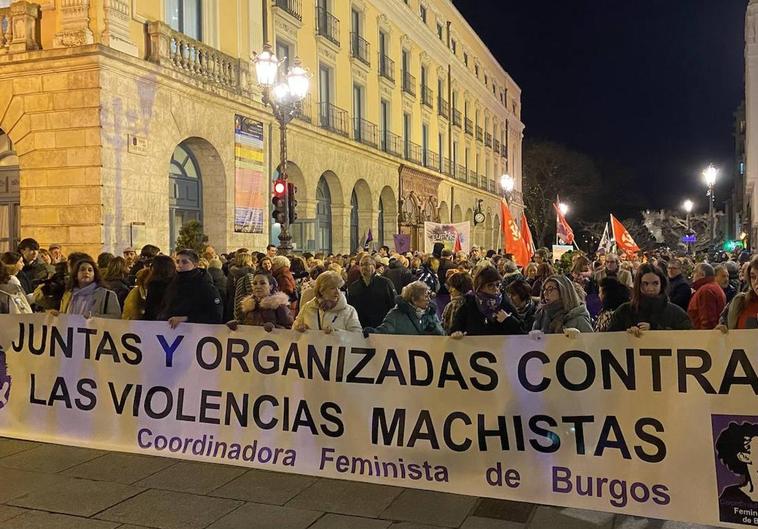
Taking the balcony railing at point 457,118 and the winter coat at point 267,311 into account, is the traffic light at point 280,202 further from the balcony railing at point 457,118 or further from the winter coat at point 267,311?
the balcony railing at point 457,118

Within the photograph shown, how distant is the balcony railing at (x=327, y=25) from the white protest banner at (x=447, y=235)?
9187 mm

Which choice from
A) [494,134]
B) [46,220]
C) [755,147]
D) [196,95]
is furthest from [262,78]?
[494,134]

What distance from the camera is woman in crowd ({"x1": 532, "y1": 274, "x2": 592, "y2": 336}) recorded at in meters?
5.49

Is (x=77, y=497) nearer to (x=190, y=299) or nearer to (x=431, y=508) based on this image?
(x=190, y=299)

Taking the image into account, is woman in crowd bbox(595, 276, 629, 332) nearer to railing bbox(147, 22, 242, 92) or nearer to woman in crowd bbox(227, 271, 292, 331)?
woman in crowd bbox(227, 271, 292, 331)

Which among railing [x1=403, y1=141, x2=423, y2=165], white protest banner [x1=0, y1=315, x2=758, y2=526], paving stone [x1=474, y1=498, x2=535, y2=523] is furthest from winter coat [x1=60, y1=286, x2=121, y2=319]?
railing [x1=403, y1=141, x2=423, y2=165]

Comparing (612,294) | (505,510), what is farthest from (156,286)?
(612,294)

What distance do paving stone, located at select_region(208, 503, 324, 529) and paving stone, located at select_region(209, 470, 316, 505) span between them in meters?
0.13

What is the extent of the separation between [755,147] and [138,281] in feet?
125

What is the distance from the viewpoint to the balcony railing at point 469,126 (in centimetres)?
4469

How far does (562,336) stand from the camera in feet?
14.9

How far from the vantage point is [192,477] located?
17.5ft

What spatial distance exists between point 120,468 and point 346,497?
1874 mm

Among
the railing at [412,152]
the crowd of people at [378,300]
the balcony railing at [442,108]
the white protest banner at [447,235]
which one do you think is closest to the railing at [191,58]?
the white protest banner at [447,235]
